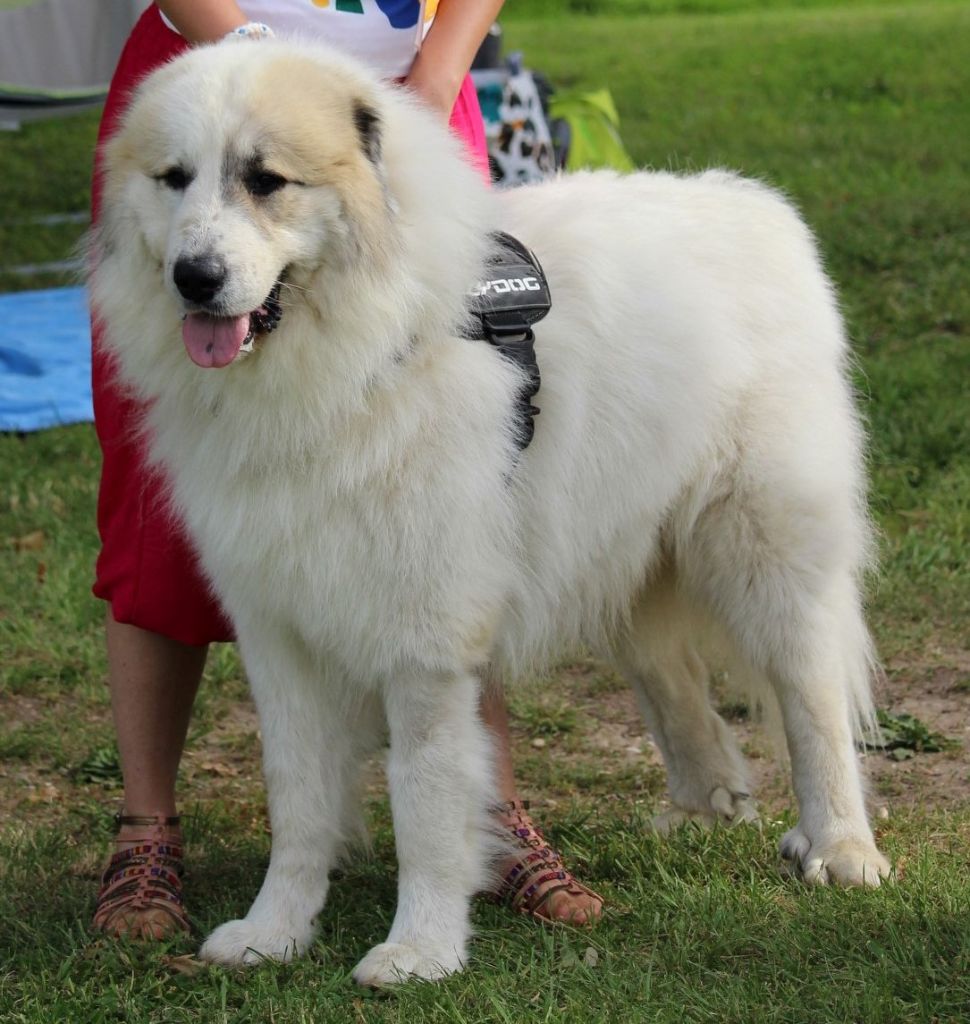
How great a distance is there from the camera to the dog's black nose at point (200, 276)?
7.73 ft

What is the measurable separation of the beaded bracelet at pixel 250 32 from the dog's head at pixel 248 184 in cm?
13

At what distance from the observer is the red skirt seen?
3.06m

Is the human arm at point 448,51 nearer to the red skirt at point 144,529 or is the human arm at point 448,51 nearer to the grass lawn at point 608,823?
the red skirt at point 144,529

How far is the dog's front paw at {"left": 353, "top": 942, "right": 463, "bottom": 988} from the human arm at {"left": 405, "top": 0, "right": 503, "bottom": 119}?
1.59 m

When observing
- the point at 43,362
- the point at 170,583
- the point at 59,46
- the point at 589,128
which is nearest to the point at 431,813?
the point at 170,583

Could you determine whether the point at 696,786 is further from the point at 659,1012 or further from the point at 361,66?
the point at 361,66

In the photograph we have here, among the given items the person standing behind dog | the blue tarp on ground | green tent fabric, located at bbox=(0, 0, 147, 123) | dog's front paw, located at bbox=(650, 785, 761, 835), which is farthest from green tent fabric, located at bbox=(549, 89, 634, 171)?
dog's front paw, located at bbox=(650, 785, 761, 835)

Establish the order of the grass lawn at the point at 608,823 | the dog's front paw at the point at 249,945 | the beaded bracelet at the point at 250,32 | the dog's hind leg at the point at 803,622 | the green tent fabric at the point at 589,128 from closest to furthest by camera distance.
→ the grass lawn at the point at 608,823 < the beaded bracelet at the point at 250,32 < the dog's front paw at the point at 249,945 < the dog's hind leg at the point at 803,622 < the green tent fabric at the point at 589,128

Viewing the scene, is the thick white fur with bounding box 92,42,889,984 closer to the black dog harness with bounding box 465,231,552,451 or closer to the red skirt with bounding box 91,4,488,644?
the black dog harness with bounding box 465,231,552,451

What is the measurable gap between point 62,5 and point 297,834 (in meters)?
6.54

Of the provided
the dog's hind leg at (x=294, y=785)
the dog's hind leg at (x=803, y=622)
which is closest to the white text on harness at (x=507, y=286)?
the dog's hind leg at (x=803, y=622)

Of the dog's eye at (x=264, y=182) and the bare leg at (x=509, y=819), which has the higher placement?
the dog's eye at (x=264, y=182)

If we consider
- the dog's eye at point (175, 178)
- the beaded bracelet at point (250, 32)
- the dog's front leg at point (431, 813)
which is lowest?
the dog's front leg at point (431, 813)

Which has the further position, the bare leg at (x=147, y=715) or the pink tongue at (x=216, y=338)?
the bare leg at (x=147, y=715)
